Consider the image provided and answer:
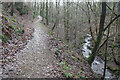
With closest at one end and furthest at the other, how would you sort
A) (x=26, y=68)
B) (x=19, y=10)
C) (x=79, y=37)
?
(x=26, y=68) < (x=19, y=10) < (x=79, y=37)

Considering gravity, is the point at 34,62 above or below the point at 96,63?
above

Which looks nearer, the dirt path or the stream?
the dirt path

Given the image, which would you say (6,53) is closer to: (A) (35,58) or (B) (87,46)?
(A) (35,58)

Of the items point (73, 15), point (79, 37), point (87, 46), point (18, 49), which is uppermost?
point (73, 15)

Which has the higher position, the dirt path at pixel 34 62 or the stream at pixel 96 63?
the dirt path at pixel 34 62

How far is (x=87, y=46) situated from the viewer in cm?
1822

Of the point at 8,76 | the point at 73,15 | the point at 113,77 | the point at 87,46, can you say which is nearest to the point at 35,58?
the point at 8,76

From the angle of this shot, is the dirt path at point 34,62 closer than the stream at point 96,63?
Yes

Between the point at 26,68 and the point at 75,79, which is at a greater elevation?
the point at 26,68

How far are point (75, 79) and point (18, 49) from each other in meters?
4.52

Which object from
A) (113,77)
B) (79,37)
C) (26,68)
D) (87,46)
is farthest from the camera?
(79,37)

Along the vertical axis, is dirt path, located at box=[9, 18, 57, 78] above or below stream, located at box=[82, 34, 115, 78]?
above

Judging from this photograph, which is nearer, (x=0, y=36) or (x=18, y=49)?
(x=0, y=36)

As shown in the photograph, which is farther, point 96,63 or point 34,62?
point 96,63
